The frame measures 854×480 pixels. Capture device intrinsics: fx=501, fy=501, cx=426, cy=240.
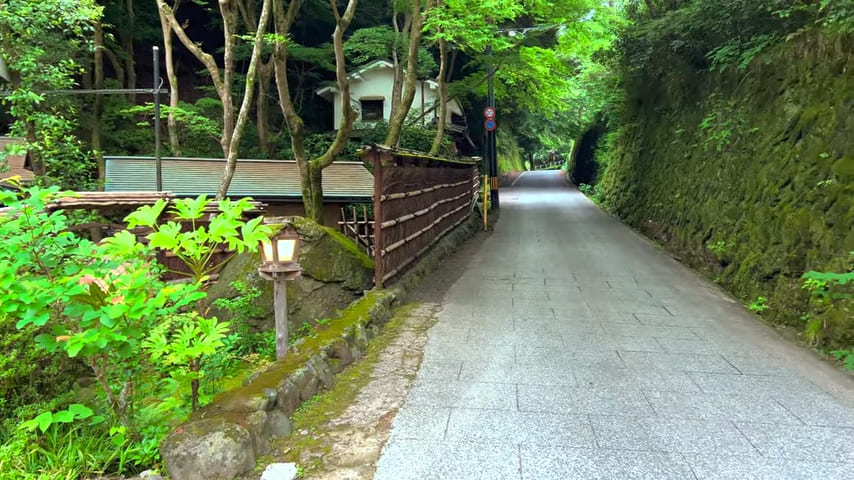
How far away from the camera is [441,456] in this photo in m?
3.36

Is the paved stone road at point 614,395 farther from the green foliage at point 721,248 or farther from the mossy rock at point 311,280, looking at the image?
the mossy rock at point 311,280

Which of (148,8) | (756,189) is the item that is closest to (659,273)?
(756,189)

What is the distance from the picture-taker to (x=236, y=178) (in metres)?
16.2

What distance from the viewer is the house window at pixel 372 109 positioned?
2556 cm

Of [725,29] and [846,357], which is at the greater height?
[725,29]

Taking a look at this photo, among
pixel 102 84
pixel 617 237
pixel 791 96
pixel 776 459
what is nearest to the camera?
pixel 776 459

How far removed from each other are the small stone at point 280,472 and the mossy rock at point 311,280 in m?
4.13

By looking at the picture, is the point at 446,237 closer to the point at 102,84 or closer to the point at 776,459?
the point at 776,459

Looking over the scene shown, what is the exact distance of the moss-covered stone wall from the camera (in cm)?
622

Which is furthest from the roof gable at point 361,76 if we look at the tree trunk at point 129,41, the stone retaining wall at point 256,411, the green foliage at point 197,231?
the green foliage at point 197,231

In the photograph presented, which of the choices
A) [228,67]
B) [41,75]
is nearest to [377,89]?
[228,67]

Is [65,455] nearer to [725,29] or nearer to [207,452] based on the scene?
[207,452]

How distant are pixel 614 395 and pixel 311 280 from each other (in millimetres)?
4641

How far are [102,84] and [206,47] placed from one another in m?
7.96
